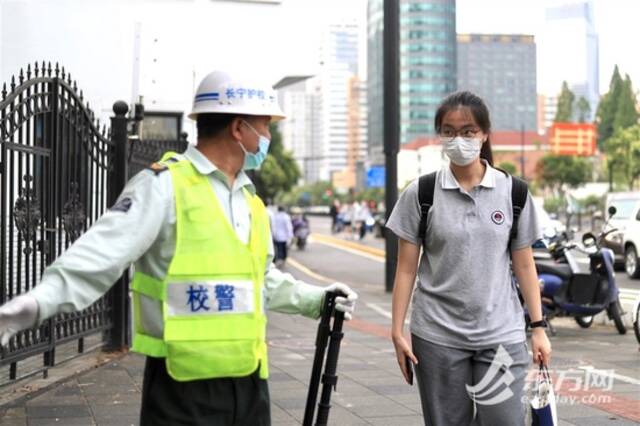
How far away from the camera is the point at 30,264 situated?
765cm

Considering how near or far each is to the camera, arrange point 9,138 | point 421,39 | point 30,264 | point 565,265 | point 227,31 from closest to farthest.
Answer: point 9,138 → point 30,264 → point 565,265 → point 227,31 → point 421,39

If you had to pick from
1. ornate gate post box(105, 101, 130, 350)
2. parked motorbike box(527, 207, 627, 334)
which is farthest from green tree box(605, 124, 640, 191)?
ornate gate post box(105, 101, 130, 350)

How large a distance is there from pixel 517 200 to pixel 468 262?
34cm

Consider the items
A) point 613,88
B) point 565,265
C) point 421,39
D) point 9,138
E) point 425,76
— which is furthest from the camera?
point 425,76

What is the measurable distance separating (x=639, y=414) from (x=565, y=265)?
4.86 meters

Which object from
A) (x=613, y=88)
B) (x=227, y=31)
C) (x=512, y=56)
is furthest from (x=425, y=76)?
(x=227, y=31)

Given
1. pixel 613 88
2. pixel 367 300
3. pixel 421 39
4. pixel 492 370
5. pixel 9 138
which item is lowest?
pixel 367 300

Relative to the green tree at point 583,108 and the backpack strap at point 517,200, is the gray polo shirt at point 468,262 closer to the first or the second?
the backpack strap at point 517,200

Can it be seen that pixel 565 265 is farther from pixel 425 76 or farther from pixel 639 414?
pixel 425 76

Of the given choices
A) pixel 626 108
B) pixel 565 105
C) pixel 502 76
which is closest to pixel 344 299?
pixel 626 108

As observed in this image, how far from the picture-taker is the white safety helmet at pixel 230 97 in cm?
307

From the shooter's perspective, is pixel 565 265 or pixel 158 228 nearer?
pixel 158 228

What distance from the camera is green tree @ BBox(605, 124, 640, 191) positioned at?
207 feet

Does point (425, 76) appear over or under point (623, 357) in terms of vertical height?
over
